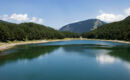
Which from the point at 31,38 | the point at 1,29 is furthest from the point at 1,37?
the point at 31,38

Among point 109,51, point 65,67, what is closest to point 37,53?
point 65,67

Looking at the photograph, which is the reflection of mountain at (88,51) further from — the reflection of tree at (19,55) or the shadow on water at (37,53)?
the reflection of tree at (19,55)

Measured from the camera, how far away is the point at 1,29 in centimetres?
7819

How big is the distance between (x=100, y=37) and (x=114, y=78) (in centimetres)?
15643

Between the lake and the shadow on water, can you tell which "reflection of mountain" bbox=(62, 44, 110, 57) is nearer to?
the shadow on water

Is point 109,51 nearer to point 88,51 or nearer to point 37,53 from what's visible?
point 88,51

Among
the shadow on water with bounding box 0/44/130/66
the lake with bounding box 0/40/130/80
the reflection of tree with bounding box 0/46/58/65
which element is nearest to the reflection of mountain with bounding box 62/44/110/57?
the shadow on water with bounding box 0/44/130/66

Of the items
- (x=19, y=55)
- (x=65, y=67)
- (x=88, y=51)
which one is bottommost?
(x=88, y=51)

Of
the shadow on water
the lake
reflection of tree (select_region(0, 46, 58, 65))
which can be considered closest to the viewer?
the lake

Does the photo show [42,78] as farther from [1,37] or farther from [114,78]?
[1,37]

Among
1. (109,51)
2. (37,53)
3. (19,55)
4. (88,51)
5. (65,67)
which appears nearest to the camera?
(65,67)

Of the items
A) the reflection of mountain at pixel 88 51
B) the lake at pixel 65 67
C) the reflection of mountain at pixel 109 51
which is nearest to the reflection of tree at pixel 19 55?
the lake at pixel 65 67

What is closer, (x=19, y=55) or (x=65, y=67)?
(x=65, y=67)

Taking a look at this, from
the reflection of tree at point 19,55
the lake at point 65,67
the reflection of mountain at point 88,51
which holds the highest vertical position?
the reflection of tree at point 19,55
